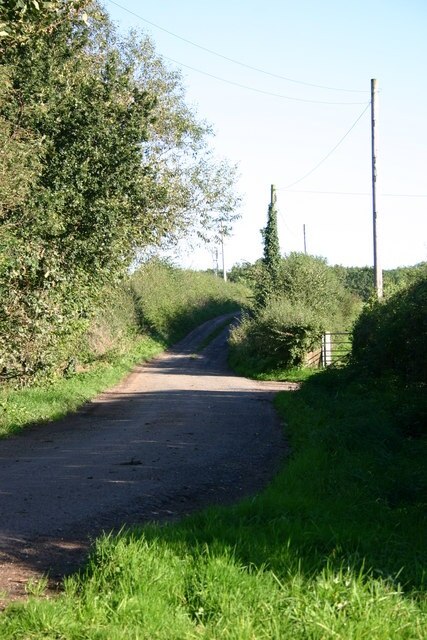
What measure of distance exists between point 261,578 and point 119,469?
5.77 m

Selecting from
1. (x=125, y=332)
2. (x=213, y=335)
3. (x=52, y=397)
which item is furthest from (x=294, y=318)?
(x=213, y=335)

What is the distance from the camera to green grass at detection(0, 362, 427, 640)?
485 centimetres

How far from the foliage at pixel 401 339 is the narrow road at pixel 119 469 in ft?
9.32

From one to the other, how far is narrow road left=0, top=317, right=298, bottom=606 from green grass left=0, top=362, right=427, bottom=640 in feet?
2.24

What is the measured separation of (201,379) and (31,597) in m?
26.4

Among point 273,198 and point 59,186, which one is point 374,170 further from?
point 273,198

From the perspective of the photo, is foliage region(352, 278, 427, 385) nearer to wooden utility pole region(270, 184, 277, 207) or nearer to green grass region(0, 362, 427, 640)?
green grass region(0, 362, 427, 640)

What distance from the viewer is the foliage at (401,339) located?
1578 cm

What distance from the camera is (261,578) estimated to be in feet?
18.1

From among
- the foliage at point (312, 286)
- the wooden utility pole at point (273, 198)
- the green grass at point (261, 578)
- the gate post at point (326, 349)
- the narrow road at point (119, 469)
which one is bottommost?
the narrow road at point (119, 469)

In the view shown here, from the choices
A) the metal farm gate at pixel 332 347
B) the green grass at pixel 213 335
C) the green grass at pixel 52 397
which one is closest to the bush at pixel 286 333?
the metal farm gate at pixel 332 347

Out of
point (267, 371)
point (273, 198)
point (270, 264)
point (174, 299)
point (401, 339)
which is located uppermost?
point (273, 198)

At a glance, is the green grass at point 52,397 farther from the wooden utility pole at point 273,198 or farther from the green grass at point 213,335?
the green grass at point 213,335

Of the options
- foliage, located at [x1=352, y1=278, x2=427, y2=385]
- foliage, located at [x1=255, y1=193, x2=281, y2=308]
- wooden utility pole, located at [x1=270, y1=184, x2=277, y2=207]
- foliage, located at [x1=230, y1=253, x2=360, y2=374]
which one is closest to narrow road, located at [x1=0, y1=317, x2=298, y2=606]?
foliage, located at [x1=352, y1=278, x2=427, y2=385]
